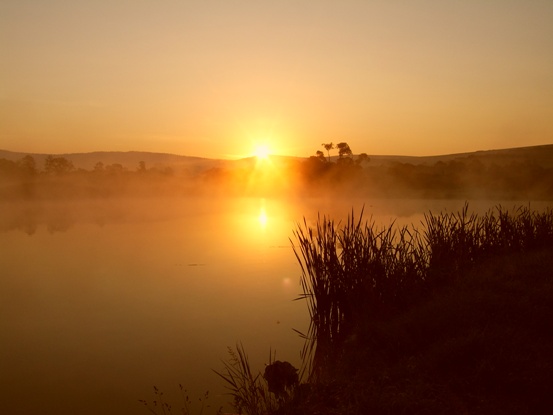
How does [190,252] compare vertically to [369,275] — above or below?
below

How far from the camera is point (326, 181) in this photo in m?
63.2

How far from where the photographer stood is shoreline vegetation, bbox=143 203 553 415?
14.8ft

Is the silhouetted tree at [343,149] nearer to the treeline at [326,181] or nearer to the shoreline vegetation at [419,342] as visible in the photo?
the treeline at [326,181]

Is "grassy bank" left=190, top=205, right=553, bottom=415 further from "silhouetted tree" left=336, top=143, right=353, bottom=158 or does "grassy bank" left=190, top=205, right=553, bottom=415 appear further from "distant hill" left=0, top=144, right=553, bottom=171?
"distant hill" left=0, top=144, right=553, bottom=171

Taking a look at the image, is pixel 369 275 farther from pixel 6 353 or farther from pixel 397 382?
pixel 6 353

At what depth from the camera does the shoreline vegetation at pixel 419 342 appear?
177 inches

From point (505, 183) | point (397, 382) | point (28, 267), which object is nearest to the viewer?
point (397, 382)

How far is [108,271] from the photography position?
50.0 ft

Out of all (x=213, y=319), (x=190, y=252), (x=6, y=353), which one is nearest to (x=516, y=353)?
(x=213, y=319)

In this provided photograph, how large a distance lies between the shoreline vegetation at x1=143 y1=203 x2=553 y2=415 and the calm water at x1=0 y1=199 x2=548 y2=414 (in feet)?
2.78

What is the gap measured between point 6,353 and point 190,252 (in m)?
10.6

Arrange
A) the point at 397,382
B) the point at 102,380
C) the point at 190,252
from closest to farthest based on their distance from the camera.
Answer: the point at 397,382
the point at 102,380
the point at 190,252

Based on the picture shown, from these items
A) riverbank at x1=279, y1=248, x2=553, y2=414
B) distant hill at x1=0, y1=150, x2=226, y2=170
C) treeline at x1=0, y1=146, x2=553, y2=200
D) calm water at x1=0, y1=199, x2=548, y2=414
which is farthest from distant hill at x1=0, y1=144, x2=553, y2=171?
riverbank at x1=279, y1=248, x2=553, y2=414

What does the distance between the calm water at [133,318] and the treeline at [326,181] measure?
34.9m
